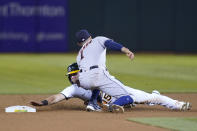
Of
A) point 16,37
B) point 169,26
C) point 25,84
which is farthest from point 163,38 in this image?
point 25,84

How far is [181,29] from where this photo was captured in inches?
997

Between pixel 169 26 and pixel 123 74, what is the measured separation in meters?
9.55

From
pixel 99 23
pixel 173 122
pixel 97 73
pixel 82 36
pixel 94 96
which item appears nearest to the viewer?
pixel 173 122

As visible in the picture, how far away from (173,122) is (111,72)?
343 inches

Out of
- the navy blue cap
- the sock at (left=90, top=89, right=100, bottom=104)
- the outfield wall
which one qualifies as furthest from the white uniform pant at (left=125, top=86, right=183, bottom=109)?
the outfield wall

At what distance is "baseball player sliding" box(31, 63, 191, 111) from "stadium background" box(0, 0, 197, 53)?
1462 centimetres

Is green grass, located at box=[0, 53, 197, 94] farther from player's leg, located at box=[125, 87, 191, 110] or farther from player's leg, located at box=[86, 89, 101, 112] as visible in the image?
player's leg, located at box=[125, 87, 191, 110]

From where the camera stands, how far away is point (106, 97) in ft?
31.3

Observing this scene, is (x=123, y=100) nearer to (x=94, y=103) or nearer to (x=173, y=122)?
(x=94, y=103)

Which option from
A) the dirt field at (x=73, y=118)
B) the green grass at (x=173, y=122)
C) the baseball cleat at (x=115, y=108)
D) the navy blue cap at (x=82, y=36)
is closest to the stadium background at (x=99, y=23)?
the dirt field at (x=73, y=118)

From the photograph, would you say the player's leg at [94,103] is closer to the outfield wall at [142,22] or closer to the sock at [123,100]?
the sock at [123,100]

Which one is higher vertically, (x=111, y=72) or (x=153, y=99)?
(x=153, y=99)

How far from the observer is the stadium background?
23953mm

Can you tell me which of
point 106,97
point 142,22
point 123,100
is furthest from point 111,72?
point 142,22
